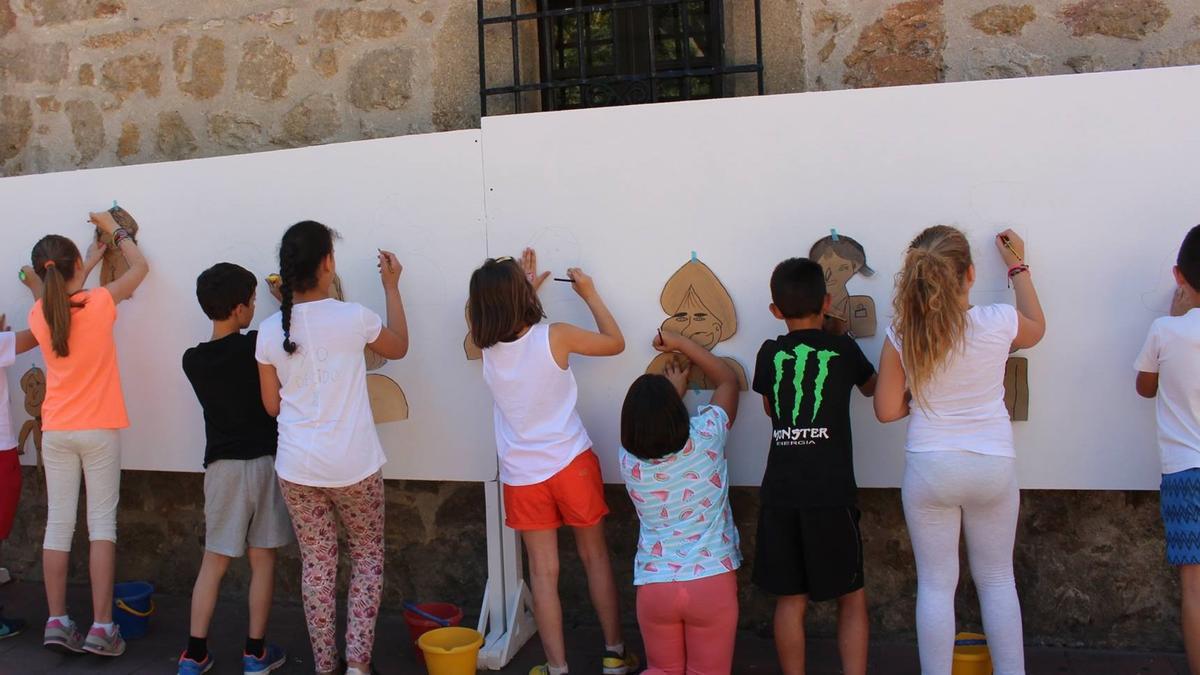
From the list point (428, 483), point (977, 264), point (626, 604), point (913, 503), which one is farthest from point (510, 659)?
point (977, 264)

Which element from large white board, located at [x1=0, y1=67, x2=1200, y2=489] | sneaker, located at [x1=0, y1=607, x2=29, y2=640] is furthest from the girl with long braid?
sneaker, located at [x1=0, y1=607, x2=29, y2=640]

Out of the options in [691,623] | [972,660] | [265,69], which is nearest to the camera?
[691,623]

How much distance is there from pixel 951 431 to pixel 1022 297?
1.74ft

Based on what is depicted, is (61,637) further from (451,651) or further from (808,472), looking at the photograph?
(808,472)

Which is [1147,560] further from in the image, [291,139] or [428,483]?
[291,139]

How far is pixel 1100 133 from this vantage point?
3.20 meters

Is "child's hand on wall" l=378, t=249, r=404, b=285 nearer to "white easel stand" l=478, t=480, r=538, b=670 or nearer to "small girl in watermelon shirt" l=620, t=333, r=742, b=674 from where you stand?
"white easel stand" l=478, t=480, r=538, b=670

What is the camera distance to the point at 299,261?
338cm

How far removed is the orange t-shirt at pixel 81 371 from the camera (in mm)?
3916

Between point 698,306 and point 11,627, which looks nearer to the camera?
point 698,306

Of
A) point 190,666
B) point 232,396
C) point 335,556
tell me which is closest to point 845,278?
point 335,556

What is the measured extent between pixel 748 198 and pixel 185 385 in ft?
8.12

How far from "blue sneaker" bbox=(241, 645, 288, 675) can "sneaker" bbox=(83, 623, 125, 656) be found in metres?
0.53

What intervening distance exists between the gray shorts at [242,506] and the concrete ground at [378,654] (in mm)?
599
